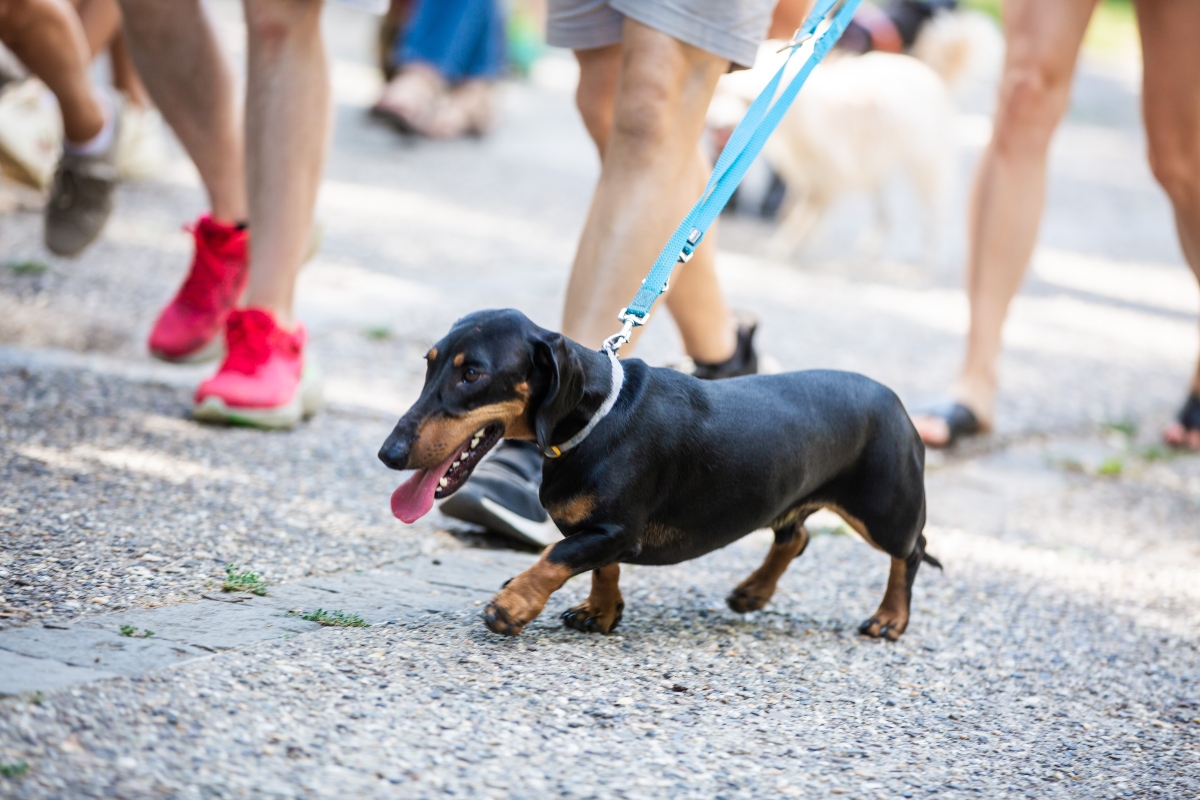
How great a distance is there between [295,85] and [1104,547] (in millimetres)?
2441

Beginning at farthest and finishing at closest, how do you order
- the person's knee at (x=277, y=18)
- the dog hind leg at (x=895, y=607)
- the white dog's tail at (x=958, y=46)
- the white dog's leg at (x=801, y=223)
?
the white dog's tail at (x=958, y=46)
the white dog's leg at (x=801, y=223)
the person's knee at (x=277, y=18)
the dog hind leg at (x=895, y=607)

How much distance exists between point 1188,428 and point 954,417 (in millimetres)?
938

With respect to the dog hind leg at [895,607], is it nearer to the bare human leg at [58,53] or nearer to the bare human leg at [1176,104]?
the bare human leg at [1176,104]

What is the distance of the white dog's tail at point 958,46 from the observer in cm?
733

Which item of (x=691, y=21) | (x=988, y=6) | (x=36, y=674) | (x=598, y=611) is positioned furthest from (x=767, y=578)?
(x=988, y=6)

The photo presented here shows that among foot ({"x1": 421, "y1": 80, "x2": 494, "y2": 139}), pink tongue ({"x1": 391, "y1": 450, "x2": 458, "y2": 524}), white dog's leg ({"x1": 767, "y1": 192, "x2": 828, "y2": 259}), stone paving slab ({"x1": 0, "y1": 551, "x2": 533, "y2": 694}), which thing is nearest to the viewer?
stone paving slab ({"x1": 0, "y1": 551, "x2": 533, "y2": 694})

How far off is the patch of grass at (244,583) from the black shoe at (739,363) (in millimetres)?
1365

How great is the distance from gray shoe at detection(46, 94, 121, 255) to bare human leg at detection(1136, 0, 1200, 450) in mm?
3210

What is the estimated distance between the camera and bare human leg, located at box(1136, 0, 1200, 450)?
3510 millimetres

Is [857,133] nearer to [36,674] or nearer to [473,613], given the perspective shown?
[473,613]

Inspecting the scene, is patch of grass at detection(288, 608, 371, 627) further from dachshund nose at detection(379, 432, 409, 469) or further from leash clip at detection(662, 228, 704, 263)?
leash clip at detection(662, 228, 704, 263)

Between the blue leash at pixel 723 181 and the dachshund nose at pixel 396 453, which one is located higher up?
the blue leash at pixel 723 181

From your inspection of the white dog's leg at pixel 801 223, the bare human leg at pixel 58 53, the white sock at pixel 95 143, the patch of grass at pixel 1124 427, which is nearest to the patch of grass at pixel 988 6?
the white dog's leg at pixel 801 223

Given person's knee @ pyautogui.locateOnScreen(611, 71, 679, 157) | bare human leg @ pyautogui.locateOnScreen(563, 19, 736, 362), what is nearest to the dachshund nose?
bare human leg @ pyautogui.locateOnScreen(563, 19, 736, 362)
